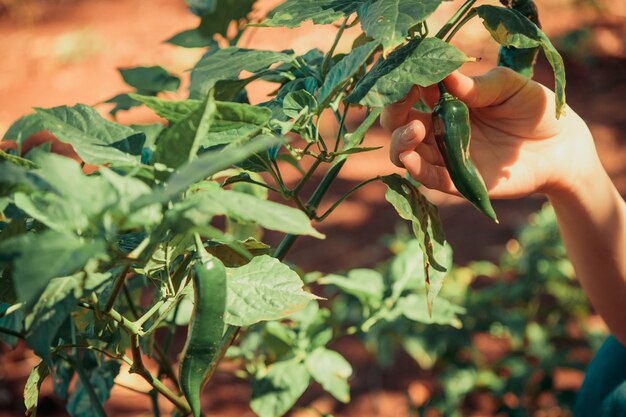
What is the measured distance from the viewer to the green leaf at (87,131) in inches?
29.0

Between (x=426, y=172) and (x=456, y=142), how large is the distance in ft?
0.25

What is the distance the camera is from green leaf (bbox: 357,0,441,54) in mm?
757

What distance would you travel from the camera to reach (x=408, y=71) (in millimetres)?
818

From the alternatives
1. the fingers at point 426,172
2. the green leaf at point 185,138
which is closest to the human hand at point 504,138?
the fingers at point 426,172

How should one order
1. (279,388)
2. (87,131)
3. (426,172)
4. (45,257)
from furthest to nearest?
(279,388), (426,172), (87,131), (45,257)

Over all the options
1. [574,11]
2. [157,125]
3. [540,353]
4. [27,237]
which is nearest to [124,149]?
[27,237]

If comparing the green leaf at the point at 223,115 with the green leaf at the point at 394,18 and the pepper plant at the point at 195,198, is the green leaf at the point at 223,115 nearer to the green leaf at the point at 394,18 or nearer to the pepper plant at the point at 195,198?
the pepper plant at the point at 195,198

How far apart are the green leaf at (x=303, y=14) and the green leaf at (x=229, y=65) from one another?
0.14ft

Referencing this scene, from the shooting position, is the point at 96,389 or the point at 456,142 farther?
the point at 96,389

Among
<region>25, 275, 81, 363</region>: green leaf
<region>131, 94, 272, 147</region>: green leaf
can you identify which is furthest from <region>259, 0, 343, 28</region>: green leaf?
<region>25, 275, 81, 363</region>: green leaf

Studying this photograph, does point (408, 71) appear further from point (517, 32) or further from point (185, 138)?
point (185, 138)

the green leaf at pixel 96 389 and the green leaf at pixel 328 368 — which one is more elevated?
the green leaf at pixel 96 389

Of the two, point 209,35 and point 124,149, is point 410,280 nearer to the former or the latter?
point 209,35

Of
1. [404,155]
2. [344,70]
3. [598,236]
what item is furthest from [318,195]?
[598,236]
